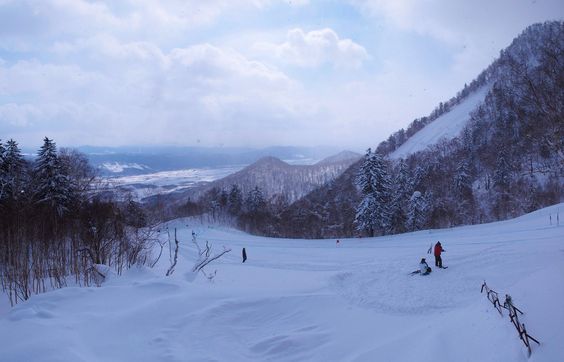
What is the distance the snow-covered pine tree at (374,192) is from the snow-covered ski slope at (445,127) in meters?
90.6

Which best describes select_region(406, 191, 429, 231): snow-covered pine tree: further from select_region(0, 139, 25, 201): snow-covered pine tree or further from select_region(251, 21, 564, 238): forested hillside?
select_region(0, 139, 25, 201): snow-covered pine tree

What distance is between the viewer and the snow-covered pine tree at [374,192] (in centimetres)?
3722

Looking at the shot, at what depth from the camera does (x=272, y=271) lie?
21406mm

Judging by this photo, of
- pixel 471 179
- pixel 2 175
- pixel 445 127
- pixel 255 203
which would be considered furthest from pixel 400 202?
pixel 445 127

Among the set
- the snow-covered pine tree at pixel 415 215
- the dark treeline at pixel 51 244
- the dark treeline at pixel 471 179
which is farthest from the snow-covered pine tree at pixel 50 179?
the snow-covered pine tree at pixel 415 215

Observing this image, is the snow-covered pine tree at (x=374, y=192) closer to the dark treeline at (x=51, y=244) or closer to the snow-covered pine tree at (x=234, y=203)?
the dark treeline at (x=51, y=244)

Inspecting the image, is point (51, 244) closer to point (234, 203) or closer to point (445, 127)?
point (234, 203)

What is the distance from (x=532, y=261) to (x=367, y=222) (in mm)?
23564

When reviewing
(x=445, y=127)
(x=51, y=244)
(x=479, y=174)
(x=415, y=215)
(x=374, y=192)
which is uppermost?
(x=445, y=127)

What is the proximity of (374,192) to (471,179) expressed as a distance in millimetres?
55493

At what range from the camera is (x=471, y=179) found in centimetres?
8062

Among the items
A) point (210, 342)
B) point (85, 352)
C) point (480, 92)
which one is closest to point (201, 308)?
point (210, 342)

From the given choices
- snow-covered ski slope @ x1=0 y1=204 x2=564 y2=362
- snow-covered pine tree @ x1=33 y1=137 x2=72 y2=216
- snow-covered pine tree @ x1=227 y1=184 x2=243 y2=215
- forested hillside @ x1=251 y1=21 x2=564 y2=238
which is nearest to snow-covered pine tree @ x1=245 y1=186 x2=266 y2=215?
snow-covered pine tree @ x1=227 y1=184 x2=243 y2=215

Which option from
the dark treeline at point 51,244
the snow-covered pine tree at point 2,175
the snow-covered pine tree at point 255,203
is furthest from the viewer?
the snow-covered pine tree at point 255,203
